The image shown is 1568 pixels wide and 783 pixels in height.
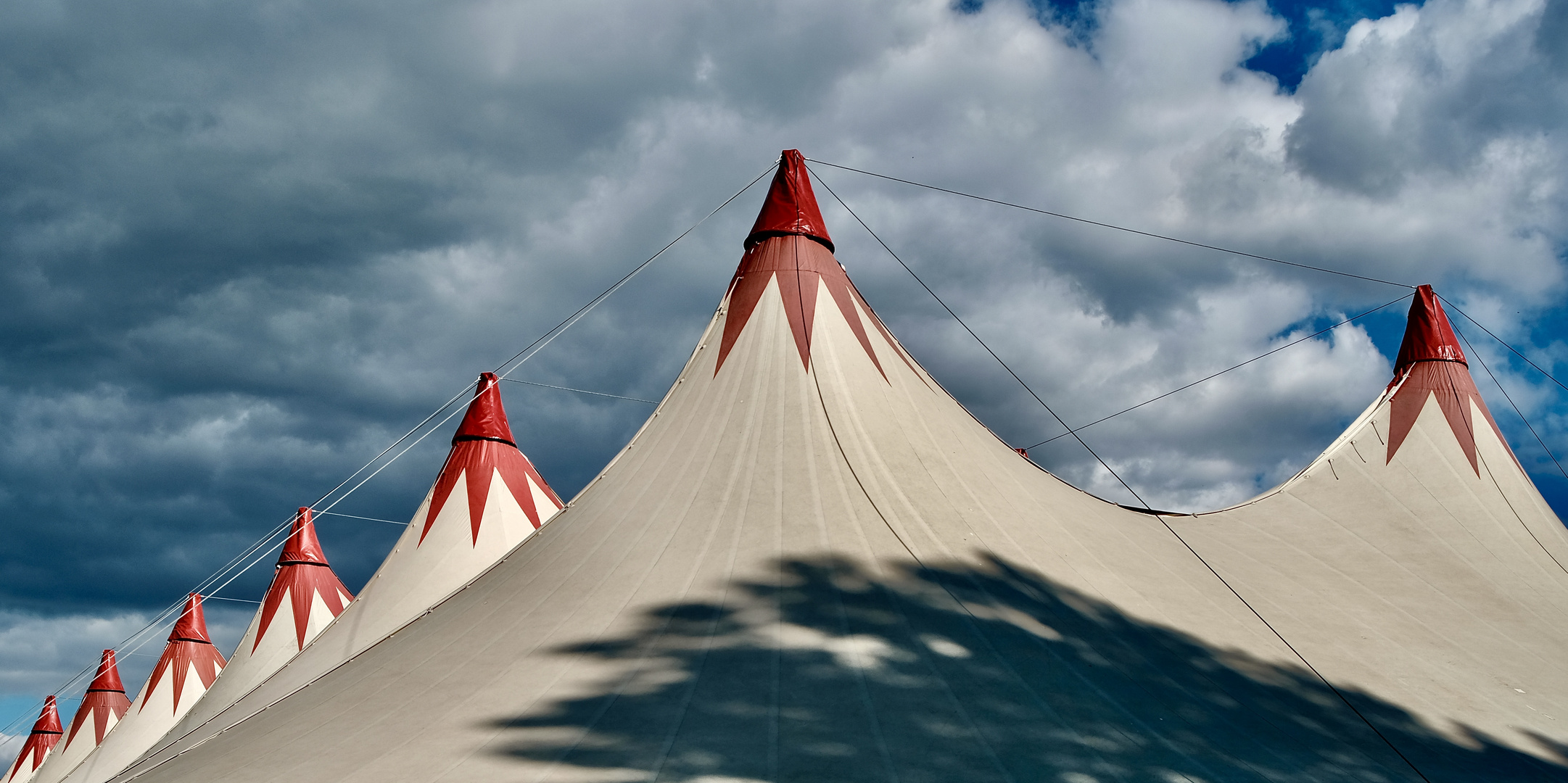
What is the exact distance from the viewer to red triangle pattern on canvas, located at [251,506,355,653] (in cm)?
1377

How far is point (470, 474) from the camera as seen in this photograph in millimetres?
12273

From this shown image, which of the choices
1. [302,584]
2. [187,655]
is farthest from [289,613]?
[187,655]

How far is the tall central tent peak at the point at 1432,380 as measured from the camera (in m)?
9.29

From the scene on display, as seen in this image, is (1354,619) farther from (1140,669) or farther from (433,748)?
(433,748)

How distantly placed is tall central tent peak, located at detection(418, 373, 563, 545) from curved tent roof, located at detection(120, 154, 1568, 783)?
6620 millimetres

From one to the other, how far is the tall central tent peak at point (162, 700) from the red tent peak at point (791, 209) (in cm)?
1271

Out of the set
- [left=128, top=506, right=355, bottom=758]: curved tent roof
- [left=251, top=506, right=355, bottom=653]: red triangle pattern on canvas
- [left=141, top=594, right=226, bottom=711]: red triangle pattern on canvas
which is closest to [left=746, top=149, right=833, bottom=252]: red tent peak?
[left=128, top=506, right=355, bottom=758]: curved tent roof

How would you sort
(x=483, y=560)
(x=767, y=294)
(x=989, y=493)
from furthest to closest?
(x=483, y=560), (x=767, y=294), (x=989, y=493)

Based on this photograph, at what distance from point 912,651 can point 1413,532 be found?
20.9ft

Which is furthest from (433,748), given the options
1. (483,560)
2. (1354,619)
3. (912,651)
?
(483,560)

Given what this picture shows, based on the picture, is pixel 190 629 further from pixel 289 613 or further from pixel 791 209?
pixel 791 209

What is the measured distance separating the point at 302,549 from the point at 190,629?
4.98 m

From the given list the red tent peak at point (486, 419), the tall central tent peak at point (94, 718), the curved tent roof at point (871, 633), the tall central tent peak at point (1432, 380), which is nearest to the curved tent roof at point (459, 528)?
the red tent peak at point (486, 419)

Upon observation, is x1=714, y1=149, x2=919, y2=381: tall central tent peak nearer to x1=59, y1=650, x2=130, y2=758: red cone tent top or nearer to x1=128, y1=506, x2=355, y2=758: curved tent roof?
x1=128, y1=506, x2=355, y2=758: curved tent roof
